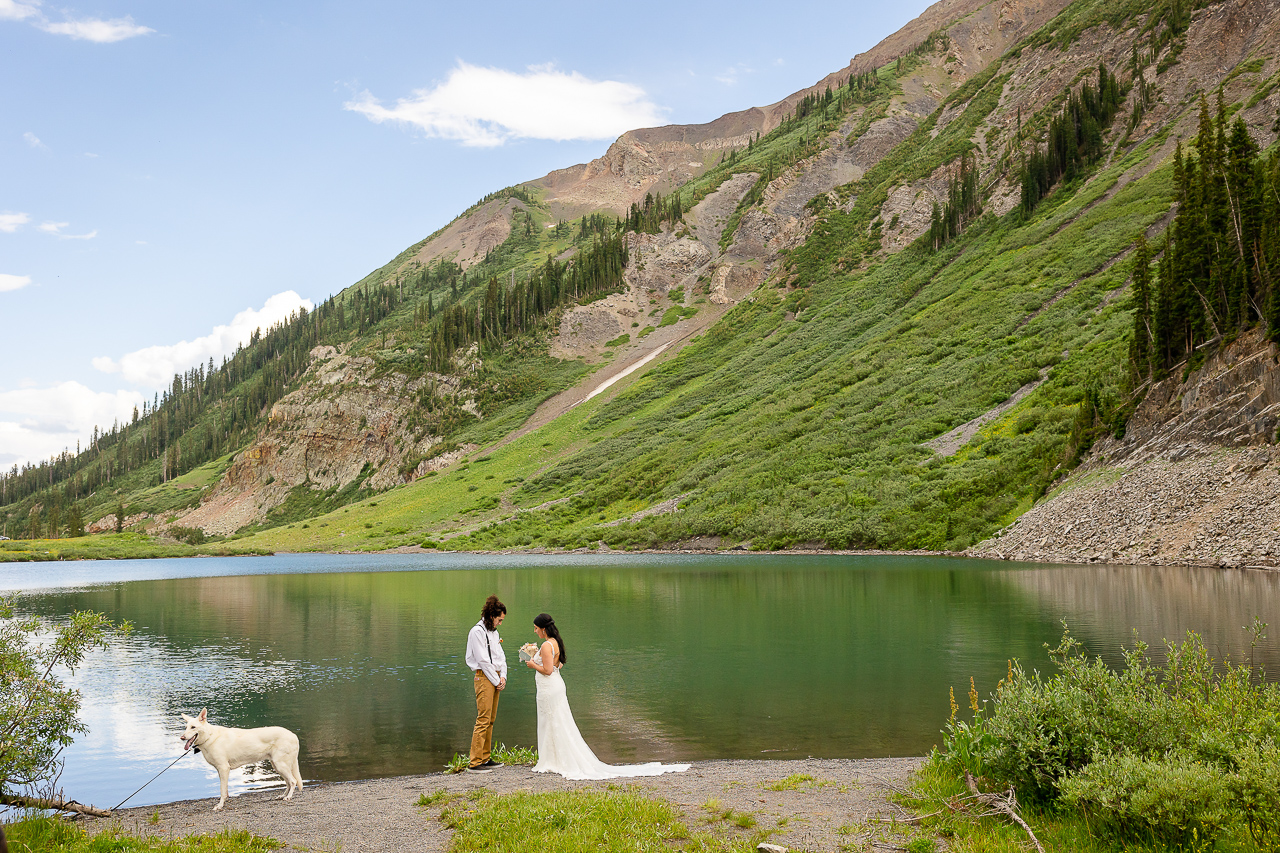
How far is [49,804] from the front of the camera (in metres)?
10.7

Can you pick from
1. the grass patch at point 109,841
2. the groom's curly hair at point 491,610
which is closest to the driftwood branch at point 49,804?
the grass patch at point 109,841

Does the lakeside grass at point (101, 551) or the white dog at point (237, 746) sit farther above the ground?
the white dog at point (237, 746)

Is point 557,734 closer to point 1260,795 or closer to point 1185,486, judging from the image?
point 1260,795

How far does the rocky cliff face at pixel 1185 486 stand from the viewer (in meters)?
37.6

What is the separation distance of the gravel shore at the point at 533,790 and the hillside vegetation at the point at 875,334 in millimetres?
43653

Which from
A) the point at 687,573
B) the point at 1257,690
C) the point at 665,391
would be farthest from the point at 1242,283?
the point at 665,391

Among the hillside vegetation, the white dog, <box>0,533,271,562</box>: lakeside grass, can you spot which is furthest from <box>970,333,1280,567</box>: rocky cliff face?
<box>0,533,271,562</box>: lakeside grass

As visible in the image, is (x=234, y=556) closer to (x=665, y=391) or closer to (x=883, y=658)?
(x=665, y=391)

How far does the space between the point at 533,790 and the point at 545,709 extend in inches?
64.7

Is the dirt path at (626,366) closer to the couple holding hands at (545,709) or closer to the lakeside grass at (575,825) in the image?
the couple holding hands at (545,709)

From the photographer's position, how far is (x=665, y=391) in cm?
13125

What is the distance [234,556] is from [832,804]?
380 feet

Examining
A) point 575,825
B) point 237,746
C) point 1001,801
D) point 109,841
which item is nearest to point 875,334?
point 1001,801

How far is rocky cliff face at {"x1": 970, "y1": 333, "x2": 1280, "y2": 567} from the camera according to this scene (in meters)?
37.6
